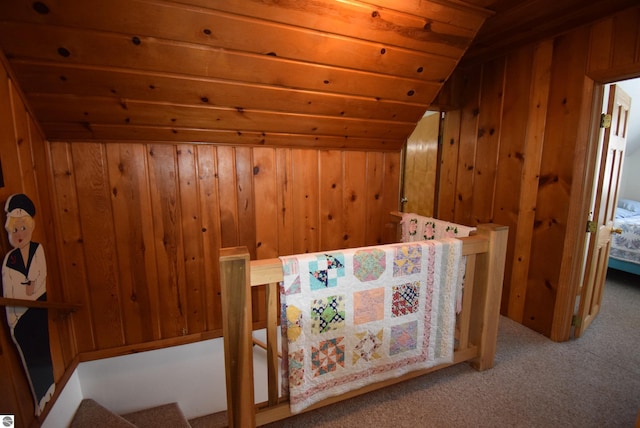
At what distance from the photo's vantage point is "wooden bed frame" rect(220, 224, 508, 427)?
3.30ft

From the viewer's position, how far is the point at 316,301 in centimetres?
112

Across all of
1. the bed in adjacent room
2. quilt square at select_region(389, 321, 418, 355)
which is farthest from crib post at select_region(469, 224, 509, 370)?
the bed in adjacent room

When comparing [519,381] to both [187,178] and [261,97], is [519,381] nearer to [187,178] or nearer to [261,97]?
[261,97]

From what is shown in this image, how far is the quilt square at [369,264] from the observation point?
46.0 inches

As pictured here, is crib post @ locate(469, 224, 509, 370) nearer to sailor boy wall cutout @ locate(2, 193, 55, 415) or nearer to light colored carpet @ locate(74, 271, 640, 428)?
light colored carpet @ locate(74, 271, 640, 428)

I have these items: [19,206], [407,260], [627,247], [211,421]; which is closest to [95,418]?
[211,421]

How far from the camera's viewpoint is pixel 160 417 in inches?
74.1

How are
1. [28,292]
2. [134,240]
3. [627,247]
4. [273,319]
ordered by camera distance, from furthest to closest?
[627,247]
[134,240]
[28,292]
[273,319]

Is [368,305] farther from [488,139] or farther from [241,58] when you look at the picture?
[488,139]

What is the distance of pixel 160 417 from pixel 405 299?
189 centimetres

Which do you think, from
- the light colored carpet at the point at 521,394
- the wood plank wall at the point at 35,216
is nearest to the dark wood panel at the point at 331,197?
the light colored carpet at the point at 521,394

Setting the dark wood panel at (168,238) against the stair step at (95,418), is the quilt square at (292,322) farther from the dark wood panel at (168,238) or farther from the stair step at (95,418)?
the stair step at (95,418)

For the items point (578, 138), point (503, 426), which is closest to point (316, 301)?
point (503, 426)

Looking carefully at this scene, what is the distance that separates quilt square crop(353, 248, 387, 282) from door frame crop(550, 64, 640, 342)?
1.50 metres
